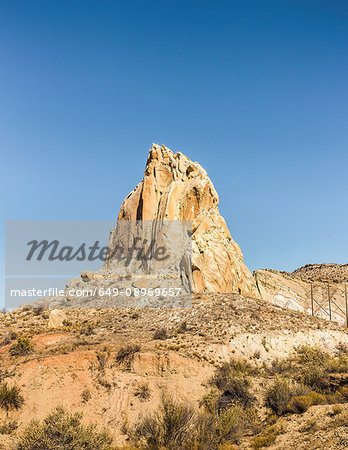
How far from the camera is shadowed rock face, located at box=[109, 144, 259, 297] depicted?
42219 mm

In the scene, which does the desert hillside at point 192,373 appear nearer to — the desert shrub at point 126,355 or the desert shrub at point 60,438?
the desert shrub at point 126,355

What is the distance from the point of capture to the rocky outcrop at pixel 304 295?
188 feet

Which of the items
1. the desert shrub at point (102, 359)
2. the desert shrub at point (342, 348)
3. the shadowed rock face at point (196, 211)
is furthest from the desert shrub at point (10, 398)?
the shadowed rock face at point (196, 211)

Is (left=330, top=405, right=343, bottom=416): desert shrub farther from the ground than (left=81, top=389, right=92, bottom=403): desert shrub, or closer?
farther from the ground

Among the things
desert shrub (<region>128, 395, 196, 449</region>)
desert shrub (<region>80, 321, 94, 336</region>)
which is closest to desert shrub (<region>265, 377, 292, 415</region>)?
desert shrub (<region>128, 395, 196, 449</region>)

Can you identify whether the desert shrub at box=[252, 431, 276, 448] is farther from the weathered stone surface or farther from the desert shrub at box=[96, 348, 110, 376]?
the weathered stone surface

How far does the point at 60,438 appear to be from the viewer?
12039mm


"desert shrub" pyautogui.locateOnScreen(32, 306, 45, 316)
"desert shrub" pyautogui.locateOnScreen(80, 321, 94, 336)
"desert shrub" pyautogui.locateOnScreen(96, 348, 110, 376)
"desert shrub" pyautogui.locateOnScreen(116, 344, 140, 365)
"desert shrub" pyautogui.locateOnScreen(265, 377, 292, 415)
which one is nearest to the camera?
"desert shrub" pyautogui.locateOnScreen(265, 377, 292, 415)

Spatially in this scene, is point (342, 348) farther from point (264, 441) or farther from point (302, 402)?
point (264, 441)

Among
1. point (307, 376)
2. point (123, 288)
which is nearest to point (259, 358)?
point (307, 376)

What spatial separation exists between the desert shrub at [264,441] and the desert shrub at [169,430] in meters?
2.47

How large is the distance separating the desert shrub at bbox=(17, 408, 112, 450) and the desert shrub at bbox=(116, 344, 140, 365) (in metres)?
6.51

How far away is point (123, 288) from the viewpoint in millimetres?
39156

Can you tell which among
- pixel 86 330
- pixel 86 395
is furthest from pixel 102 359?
pixel 86 330
